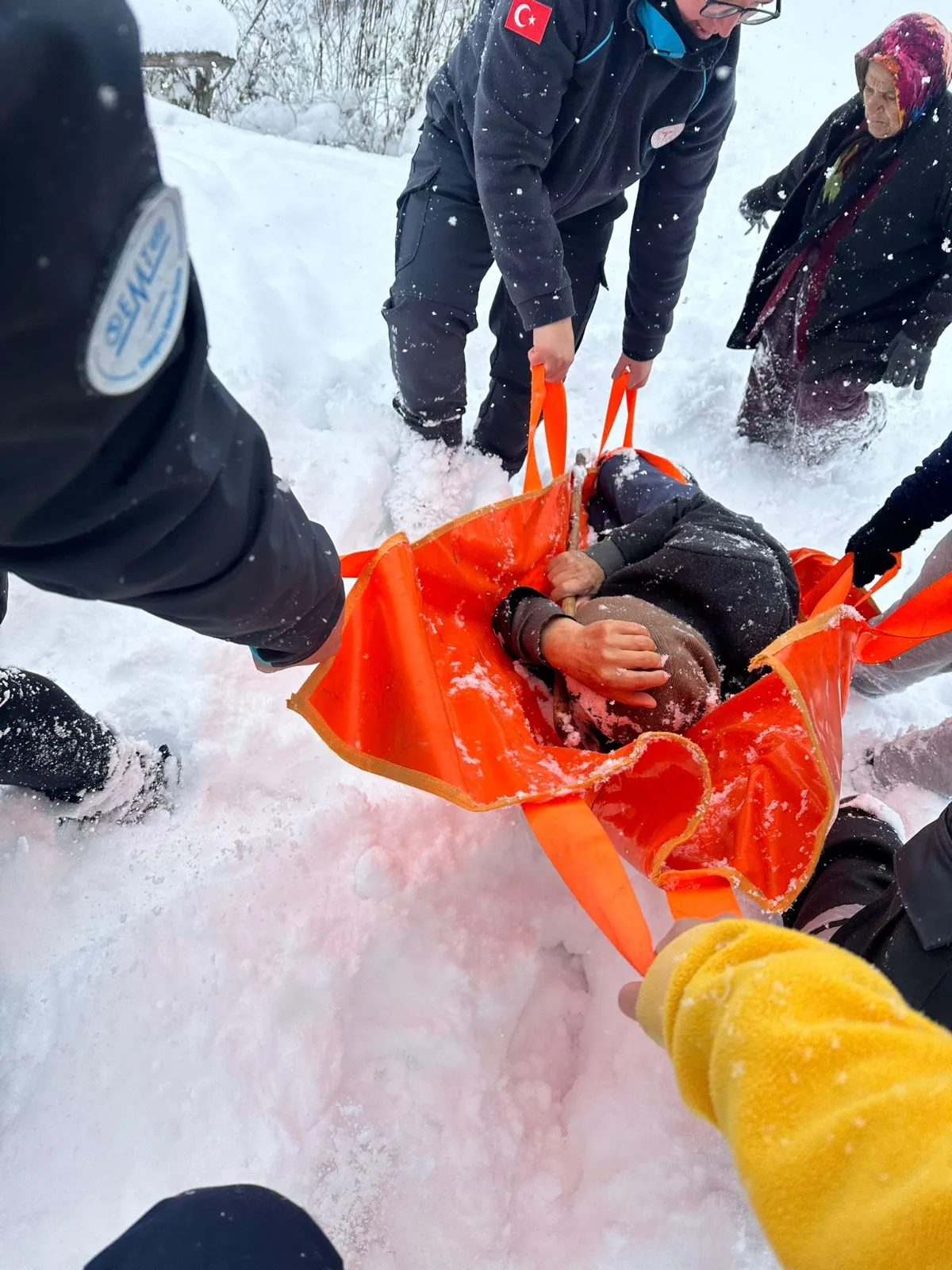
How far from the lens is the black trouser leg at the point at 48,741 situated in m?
1.08

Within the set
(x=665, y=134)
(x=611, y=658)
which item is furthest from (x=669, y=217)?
(x=611, y=658)

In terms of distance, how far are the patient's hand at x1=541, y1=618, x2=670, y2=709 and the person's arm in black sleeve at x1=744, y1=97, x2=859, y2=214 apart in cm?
183

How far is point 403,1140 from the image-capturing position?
3.69 feet

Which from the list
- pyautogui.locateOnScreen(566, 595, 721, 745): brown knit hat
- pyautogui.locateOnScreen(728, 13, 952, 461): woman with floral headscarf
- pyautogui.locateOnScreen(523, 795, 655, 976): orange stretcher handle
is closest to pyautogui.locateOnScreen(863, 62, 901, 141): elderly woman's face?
pyautogui.locateOnScreen(728, 13, 952, 461): woman with floral headscarf

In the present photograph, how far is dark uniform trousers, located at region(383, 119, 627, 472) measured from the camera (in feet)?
5.82

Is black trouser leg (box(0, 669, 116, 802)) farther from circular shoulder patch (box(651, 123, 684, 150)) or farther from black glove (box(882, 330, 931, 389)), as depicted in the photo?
black glove (box(882, 330, 931, 389))

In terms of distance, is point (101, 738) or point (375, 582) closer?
Result: point (101, 738)

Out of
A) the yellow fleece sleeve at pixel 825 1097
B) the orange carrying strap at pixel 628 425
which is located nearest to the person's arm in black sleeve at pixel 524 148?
the orange carrying strap at pixel 628 425

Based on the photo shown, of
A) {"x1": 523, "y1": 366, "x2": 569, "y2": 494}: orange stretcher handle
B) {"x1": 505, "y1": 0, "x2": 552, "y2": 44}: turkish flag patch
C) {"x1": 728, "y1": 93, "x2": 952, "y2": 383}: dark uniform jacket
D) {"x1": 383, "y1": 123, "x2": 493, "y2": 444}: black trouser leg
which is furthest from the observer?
{"x1": 728, "y1": 93, "x2": 952, "y2": 383}: dark uniform jacket

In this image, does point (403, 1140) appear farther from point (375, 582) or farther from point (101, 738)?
point (375, 582)

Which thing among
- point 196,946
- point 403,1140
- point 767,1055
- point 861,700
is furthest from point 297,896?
point 861,700

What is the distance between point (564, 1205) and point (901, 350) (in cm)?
222

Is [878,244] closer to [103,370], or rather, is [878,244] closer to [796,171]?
[796,171]

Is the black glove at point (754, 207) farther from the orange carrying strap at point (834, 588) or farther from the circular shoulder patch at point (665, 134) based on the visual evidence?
the orange carrying strap at point (834, 588)
